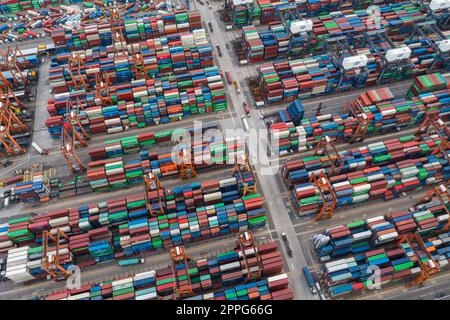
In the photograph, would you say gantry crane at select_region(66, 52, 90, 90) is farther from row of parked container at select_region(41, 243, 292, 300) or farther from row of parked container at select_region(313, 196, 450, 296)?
row of parked container at select_region(313, 196, 450, 296)

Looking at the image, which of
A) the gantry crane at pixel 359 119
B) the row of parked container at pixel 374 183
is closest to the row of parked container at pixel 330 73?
the gantry crane at pixel 359 119

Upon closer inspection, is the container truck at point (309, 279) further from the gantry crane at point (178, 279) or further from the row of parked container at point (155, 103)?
the row of parked container at point (155, 103)

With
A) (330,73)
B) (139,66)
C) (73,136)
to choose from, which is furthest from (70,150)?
(330,73)

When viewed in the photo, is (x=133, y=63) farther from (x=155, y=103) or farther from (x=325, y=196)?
(x=325, y=196)

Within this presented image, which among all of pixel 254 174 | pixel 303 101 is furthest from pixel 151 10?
pixel 254 174

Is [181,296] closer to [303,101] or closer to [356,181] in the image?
[356,181]
